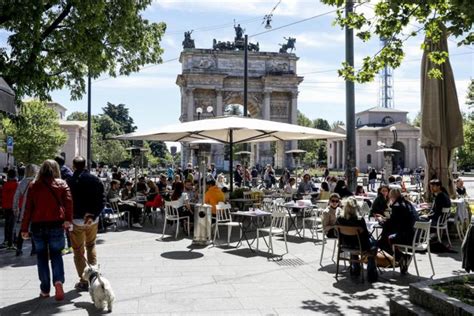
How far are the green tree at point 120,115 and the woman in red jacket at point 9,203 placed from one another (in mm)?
108772

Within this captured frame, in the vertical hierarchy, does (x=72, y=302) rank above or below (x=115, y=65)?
below

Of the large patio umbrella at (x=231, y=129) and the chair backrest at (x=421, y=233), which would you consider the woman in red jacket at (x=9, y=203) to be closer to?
the large patio umbrella at (x=231, y=129)

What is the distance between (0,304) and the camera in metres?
5.86

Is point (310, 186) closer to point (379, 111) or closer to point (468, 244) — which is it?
point (468, 244)

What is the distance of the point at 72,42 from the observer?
13.1 meters

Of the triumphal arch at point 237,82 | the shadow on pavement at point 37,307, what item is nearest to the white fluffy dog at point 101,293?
the shadow on pavement at point 37,307

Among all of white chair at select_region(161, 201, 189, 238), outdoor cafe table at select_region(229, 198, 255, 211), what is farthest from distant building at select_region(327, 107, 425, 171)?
white chair at select_region(161, 201, 189, 238)

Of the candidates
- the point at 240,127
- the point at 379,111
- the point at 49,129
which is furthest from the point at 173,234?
the point at 379,111

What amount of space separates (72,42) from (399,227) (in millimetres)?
10201

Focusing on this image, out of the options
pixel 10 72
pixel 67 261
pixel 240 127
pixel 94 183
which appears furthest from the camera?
pixel 10 72

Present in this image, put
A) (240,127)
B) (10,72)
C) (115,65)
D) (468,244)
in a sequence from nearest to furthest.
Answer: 1. (468,244)
2. (240,127)
3. (10,72)
4. (115,65)

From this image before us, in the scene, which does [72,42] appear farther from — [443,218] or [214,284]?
[443,218]

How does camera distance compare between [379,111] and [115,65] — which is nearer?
[115,65]

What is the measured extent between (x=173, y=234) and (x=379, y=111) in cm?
9351
